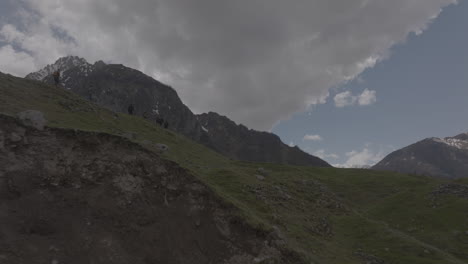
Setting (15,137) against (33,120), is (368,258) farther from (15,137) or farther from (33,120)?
(33,120)

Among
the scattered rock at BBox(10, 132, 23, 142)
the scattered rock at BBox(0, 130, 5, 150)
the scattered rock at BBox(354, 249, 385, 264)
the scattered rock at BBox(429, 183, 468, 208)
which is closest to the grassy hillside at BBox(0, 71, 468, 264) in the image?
the scattered rock at BBox(354, 249, 385, 264)

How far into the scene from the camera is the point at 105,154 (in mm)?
19594

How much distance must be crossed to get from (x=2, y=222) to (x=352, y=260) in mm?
22360

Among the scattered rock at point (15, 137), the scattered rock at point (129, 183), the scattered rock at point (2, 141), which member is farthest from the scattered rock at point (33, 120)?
the scattered rock at point (129, 183)

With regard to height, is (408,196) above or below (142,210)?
above

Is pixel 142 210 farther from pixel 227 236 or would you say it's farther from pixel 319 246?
pixel 319 246

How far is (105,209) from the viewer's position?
55.5ft

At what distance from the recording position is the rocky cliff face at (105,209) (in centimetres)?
1448

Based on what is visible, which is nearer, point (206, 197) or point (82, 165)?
point (82, 165)

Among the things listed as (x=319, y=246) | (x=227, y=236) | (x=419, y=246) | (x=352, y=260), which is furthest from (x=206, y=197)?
(x=419, y=246)

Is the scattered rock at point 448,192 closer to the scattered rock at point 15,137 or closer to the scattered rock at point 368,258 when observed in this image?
the scattered rock at point 368,258

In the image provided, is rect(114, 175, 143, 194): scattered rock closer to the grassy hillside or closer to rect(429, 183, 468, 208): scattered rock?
the grassy hillside

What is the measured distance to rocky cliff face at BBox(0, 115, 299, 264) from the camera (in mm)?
14484

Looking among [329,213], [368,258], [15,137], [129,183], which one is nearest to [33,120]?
[15,137]
